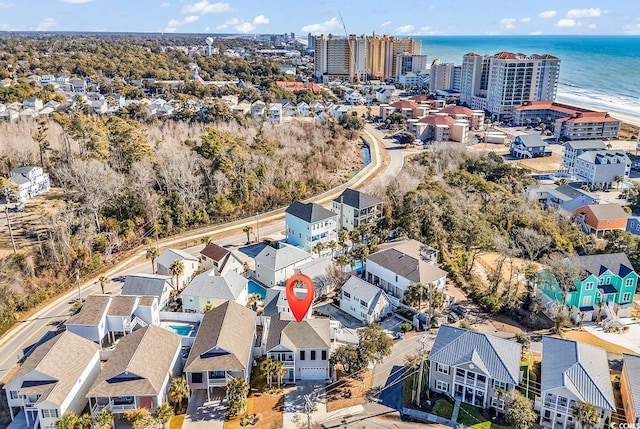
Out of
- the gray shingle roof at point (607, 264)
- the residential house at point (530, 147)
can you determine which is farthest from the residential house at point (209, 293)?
the residential house at point (530, 147)

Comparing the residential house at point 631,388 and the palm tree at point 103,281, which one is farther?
the palm tree at point 103,281

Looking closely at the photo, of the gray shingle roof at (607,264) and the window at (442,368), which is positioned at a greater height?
the gray shingle roof at (607,264)

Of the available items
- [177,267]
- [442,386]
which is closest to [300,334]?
[442,386]

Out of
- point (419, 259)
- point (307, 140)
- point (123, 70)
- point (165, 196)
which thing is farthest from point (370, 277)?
point (123, 70)

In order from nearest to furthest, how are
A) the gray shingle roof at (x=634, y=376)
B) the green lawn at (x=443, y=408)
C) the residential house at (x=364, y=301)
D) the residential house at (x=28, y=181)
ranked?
1. the gray shingle roof at (x=634, y=376)
2. the green lawn at (x=443, y=408)
3. the residential house at (x=364, y=301)
4. the residential house at (x=28, y=181)

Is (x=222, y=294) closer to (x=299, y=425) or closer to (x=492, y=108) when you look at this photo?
(x=299, y=425)

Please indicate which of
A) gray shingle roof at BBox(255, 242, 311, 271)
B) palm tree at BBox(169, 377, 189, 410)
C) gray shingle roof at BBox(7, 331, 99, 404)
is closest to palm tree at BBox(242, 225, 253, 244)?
gray shingle roof at BBox(255, 242, 311, 271)

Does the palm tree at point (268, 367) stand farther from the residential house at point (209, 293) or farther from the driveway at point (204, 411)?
the residential house at point (209, 293)
